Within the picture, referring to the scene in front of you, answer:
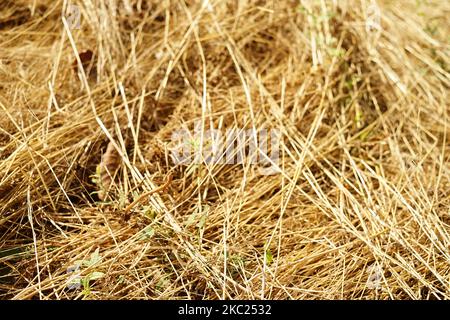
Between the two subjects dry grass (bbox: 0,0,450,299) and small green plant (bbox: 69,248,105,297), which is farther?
dry grass (bbox: 0,0,450,299)

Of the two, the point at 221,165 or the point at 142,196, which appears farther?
the point at 221,165

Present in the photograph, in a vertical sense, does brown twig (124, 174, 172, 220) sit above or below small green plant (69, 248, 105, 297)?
above

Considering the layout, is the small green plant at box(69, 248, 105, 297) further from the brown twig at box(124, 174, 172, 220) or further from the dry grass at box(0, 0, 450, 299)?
the brown twig at box(124, 174, 172, 220)

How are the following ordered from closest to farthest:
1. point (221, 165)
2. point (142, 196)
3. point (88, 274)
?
point (88, 274) → point (142, 196) → point (221, 165)

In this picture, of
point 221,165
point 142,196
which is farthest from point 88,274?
point 221,165

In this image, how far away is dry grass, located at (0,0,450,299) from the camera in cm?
125

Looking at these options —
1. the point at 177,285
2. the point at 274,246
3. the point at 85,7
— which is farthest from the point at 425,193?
the point at 85,7

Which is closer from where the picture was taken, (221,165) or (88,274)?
(88,274)

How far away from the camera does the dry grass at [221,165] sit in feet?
4.10

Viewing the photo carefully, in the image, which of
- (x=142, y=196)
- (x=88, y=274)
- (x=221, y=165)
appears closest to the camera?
(x=88, y=274)

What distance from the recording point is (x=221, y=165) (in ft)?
4.93

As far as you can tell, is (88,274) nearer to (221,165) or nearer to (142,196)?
(142,196)

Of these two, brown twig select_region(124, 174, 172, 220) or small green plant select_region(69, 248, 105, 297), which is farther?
brown twig select_region(124, 174, 172, 220)

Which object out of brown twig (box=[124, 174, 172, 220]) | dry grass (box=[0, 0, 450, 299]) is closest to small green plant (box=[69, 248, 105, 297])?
dry grass (box=[0, 0, 450, 299])
